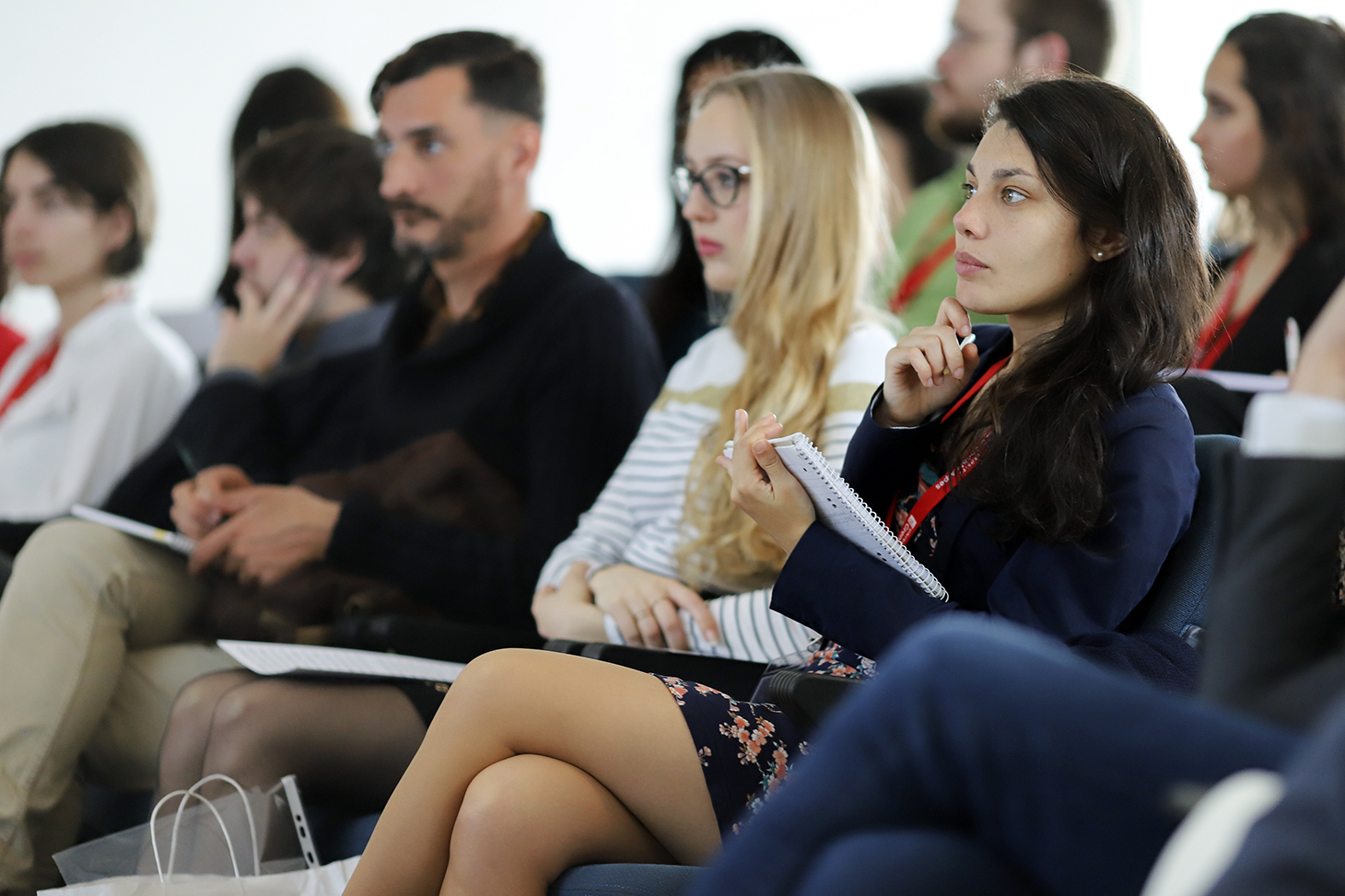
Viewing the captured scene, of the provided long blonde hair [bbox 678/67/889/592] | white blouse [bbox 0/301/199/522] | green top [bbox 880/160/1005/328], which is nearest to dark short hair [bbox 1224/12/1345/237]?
green top [bbox 880/160/1005/328]

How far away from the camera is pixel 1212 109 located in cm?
229

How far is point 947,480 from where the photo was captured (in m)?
1.40

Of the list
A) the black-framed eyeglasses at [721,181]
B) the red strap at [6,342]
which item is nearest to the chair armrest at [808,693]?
the black-framed eyeglasses at [721,181]

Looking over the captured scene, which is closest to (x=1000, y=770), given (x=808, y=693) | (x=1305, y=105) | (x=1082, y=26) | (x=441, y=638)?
(x=808, y=693)

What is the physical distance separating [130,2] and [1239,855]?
4473 mm

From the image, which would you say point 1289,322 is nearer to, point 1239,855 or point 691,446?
point 691,446

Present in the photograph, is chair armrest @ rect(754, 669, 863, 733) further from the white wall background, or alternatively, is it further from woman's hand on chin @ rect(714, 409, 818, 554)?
the white wall background

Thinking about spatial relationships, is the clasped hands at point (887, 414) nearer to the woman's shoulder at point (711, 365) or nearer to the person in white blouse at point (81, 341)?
the woman's shoulder at point (711, 365)

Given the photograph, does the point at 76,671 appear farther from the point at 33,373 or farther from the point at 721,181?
the point at 33,373

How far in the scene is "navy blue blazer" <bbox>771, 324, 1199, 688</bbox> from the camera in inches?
48.0

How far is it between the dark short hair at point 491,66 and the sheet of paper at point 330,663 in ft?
4.11

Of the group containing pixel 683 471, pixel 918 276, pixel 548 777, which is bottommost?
pixel 548 777

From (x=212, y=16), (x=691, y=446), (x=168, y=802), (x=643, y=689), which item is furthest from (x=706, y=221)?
(x=212, y=16)

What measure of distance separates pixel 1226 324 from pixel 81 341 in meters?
2.47
